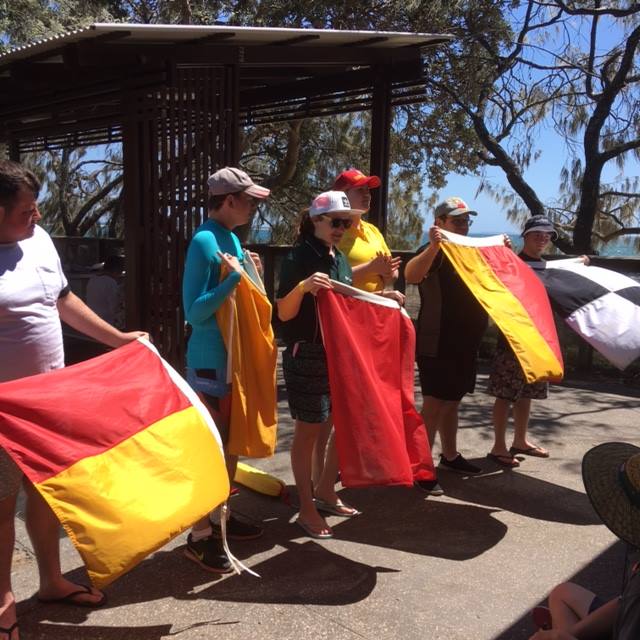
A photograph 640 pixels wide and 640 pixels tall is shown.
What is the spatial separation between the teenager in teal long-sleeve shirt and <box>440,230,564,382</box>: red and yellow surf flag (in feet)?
4.57

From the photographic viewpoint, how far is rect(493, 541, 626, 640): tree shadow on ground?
9.48 ft

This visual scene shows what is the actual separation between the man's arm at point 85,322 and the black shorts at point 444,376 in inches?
75.4

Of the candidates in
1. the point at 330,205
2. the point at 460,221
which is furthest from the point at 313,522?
the point at 460,221

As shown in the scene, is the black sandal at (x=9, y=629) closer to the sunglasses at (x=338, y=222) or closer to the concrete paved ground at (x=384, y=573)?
the concrete paved ground at (x=384, y=573)

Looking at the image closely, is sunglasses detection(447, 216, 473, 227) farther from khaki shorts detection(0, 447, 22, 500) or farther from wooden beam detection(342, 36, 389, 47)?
khaki shorts detection(0, 447, 22, 500)

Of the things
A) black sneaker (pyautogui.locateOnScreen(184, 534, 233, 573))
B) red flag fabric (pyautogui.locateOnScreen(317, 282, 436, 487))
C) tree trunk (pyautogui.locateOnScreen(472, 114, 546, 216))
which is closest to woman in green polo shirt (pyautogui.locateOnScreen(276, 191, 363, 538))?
red flag fabric (pyautogui.locateOnScreen(317, 282, 436, 487))

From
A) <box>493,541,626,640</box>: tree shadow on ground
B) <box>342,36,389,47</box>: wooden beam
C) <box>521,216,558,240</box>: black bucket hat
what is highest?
<box>342,36,389,47</box>: wooden beam

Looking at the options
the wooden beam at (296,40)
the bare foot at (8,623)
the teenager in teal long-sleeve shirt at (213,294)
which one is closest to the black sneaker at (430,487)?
the teenager in teal long-sleeve shirt at (213,294)

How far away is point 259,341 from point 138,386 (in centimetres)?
75

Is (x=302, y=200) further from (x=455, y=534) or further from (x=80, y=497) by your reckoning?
(x=80, y=497)

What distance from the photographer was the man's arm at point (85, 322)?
293 centimetres

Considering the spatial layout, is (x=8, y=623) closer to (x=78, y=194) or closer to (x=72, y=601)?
(x=72, y=601)

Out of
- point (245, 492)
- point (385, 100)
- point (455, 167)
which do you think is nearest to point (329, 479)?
point (245, 492)

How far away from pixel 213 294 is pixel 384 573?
1.56 metres
